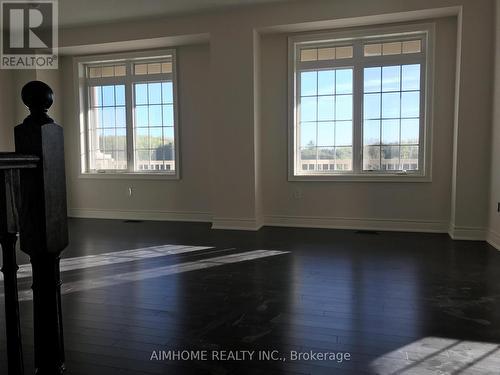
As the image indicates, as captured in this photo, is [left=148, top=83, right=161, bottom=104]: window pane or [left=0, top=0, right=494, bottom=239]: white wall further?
[left=148, top=83, right=161, bottom=104]: window pane

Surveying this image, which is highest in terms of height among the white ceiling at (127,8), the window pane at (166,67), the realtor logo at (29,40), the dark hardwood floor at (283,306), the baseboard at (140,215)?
the white ceiling at (127,8)

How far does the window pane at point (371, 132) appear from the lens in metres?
5.42

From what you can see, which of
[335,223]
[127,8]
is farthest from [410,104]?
[127,8]

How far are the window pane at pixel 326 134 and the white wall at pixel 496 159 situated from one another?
78.4 inches

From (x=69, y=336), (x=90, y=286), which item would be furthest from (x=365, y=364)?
(x=90, y=286)

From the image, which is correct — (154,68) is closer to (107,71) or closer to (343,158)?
(107,71)

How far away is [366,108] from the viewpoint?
543cm

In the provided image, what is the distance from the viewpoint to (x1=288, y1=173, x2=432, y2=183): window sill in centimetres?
525

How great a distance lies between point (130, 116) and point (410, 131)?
4.45m

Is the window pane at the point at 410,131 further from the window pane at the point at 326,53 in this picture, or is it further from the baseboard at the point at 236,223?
the baseboard at the point at 236,223

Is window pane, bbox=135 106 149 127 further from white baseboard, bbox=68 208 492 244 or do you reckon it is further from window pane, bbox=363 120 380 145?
window pane, bbox=363 120 380 145

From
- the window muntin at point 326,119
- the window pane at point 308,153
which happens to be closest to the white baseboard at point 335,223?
the window muntin at point 326,119

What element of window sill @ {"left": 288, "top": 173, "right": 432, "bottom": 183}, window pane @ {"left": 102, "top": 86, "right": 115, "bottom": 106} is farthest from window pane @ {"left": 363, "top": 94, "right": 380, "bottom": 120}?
window pane @ {"left": 102, "top": 86, "right": 115, "bottom": 106}

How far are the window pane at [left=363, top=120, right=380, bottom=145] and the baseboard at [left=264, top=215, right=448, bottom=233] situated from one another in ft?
3.65
